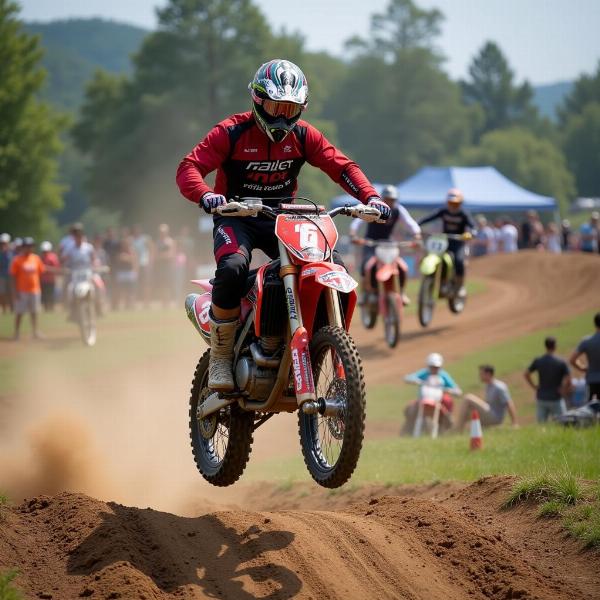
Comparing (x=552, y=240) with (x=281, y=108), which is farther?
(x=552, y=240)

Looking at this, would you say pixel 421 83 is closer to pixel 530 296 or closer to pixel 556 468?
pixel 530 296

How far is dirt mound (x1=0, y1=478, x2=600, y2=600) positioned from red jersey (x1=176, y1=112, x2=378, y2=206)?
8.21 feet

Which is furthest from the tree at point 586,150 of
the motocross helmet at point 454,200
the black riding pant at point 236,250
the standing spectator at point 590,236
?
the black riding pant at point 236,250

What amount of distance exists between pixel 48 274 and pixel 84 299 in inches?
193

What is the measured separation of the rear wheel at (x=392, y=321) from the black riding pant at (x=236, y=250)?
12.4 meters

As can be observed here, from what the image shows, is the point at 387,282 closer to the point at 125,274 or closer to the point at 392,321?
the point at 392,321

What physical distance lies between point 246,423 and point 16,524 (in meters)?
1.92

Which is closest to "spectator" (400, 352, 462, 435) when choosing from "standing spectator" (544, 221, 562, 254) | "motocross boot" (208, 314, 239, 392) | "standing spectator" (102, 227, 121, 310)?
"motocross boot" (208, 314, 239, 392)

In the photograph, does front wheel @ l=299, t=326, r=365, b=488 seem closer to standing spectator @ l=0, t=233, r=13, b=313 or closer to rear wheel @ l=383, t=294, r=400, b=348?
rear wheel @ l=383, t=294, r=400, b=348

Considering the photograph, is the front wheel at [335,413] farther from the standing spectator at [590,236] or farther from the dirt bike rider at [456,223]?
the standing spectator at [590,236]

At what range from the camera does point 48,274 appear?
89.8ft

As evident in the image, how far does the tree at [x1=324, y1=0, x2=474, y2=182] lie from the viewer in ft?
357

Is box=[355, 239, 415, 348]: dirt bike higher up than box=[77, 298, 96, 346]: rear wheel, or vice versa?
box=[355, 239, 415, 348]: dirt bike

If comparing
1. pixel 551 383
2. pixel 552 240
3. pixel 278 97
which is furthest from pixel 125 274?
pixel 278 97
